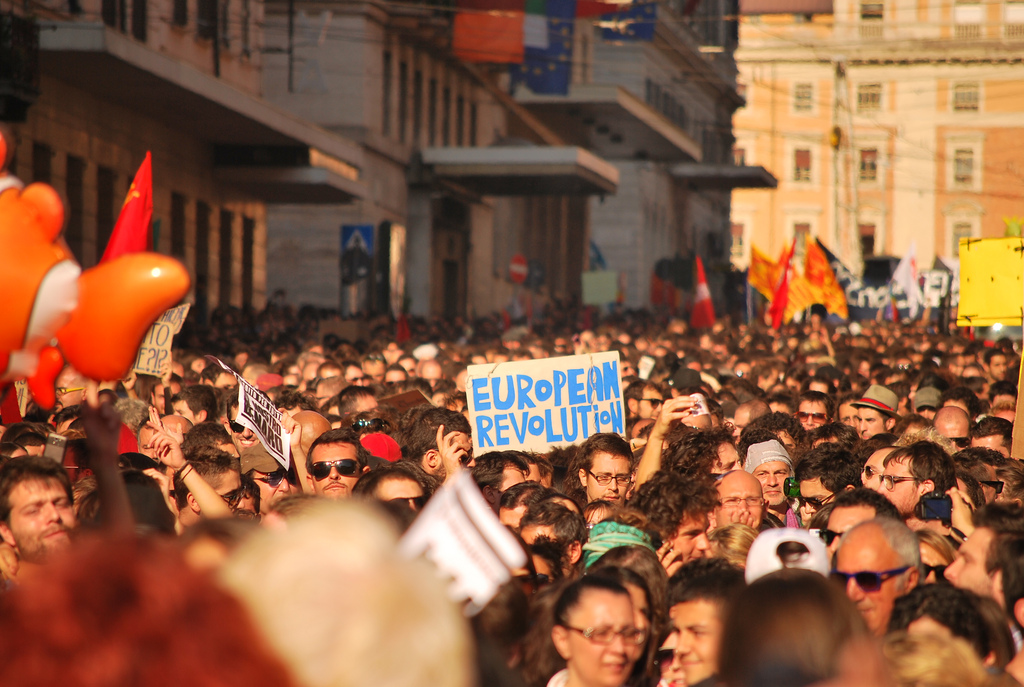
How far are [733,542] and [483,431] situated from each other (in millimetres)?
4123

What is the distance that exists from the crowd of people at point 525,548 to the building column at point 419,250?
30.6 metres

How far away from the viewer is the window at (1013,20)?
281 ft

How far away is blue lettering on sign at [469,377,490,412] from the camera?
377 inches

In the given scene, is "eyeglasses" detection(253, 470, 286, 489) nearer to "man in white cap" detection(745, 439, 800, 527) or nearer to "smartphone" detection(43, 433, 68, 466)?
"smartphone" detection(43, 433, 68, 466)

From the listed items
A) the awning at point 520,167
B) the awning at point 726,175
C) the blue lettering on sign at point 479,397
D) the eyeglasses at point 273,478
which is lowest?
the eyeglasses at point 273,478

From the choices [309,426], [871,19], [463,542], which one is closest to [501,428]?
[309,426]

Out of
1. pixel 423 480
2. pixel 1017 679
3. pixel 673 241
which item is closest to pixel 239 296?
pixel 423 480

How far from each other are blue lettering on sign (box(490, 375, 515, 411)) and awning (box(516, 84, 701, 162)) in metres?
43.9

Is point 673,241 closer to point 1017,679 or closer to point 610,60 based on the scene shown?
point 610,60

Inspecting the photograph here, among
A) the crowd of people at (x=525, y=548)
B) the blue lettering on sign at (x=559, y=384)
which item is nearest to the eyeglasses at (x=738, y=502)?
the crowd of people at (x=525, y=548)

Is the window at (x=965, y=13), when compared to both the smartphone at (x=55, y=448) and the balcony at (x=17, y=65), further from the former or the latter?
the smartphone at (x=55, y=448)

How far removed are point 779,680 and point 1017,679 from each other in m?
1.73

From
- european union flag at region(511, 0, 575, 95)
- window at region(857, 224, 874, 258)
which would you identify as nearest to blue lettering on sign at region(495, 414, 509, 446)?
european union flag at region(511, 0, 575, 95)

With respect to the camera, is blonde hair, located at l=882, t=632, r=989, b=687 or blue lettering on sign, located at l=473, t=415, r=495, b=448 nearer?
blonde hair, located at l=882, t=632, r=989, b=687
